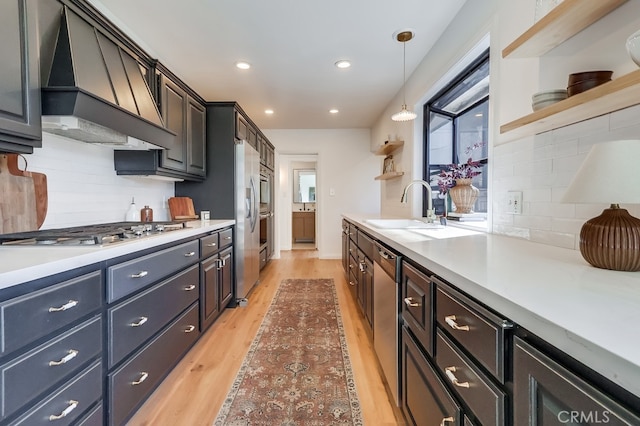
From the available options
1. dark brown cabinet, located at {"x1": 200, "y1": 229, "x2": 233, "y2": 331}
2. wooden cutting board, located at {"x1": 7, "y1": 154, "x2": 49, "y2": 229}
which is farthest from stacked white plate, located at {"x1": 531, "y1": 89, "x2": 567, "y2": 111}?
wooden cutting board, located at {"x1": 7, "y1": 154, "x2": 49, "y2": 229}

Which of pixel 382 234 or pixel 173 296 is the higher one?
pixel 382 234

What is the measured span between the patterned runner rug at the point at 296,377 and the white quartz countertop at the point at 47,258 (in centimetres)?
95

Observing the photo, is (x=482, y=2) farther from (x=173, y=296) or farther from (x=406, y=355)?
(x=173, y=296)

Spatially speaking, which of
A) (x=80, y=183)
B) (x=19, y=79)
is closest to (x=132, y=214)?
(x=80, y=183)

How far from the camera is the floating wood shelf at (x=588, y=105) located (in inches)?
31.4

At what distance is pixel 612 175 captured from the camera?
0.74m

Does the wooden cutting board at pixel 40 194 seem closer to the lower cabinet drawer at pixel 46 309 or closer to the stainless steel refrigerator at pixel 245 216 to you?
the lower cabinet drawer at pixel 46 309

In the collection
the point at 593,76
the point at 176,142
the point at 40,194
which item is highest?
the point at 176,142

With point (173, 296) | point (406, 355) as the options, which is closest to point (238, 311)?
point (173, 296)

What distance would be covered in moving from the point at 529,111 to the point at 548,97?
1.12ft

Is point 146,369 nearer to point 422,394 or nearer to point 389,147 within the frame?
point 422,394

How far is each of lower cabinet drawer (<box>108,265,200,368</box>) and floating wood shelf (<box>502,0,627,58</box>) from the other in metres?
2.02

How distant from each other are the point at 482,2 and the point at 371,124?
340 centimetres

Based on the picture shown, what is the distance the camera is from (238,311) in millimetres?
2906
